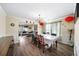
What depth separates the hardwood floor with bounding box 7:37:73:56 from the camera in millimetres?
1665

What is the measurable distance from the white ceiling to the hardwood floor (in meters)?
0.49

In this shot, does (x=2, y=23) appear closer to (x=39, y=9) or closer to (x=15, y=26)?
(x=15, y=26)

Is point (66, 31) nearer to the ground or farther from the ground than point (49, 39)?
farther from the ground

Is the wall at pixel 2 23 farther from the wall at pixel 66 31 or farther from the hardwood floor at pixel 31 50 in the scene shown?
the wall at pixel 66 31

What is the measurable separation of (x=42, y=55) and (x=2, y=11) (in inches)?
43.1

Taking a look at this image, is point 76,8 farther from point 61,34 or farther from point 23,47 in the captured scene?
point 23,47

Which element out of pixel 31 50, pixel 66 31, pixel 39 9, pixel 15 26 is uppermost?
pixel 39 9

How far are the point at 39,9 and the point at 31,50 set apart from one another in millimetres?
784

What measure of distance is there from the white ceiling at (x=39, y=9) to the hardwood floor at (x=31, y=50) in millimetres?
491

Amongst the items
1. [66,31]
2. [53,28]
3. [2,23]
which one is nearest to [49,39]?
[53,28]

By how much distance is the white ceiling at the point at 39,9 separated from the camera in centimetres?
163

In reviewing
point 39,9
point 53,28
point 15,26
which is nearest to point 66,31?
point 53,28

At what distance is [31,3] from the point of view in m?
1.64

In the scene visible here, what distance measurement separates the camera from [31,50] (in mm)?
1717
